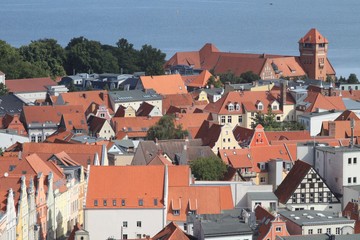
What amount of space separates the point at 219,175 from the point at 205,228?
26.7 ft

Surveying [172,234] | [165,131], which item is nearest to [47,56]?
[165,131]

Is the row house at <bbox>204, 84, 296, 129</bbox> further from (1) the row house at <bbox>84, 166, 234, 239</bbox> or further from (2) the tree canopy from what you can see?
(1) the row house at <bbox>84, 166, 234, 239</bbox>

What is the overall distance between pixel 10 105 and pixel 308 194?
917 inches

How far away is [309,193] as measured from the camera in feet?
108

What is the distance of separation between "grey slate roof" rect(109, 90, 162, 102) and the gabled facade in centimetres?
2159

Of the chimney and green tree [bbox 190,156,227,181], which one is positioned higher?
the chimney

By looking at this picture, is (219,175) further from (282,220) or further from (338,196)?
(282,220)

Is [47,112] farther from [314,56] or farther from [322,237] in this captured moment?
[314,56]

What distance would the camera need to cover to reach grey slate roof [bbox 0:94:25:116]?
2047 inches

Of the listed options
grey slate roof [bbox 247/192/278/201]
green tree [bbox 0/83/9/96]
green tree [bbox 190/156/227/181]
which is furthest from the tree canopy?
grey slate roof [bbox 247/192/278/201]

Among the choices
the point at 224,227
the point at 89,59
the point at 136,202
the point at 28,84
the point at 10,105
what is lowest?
the point at 224,227

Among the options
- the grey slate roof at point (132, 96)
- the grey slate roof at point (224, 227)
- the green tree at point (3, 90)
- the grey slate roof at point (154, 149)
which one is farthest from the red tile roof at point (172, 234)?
the green tree at point (3, 90)

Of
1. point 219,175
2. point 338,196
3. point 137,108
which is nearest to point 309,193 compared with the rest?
point 338,196

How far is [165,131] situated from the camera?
4275 cm
